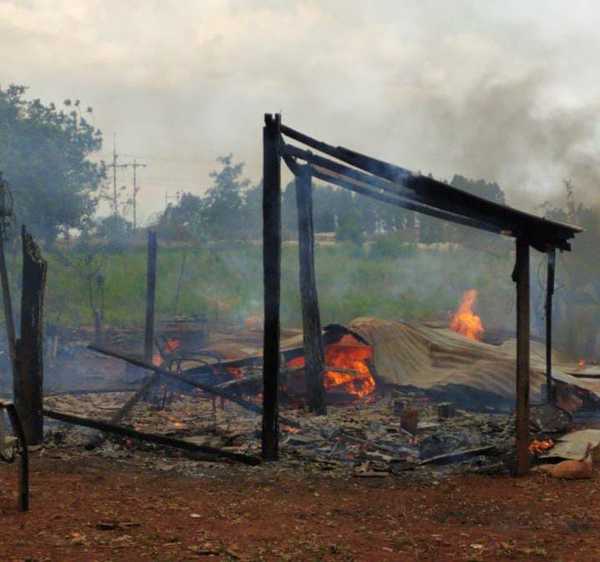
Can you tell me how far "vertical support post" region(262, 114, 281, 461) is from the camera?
10219mm

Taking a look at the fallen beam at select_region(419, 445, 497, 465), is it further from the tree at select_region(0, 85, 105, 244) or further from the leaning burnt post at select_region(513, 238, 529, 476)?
the tree at select_region(0, 85, 105, 244)

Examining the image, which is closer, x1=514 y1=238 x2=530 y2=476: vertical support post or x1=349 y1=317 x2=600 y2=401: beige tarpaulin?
x1=514 y1=238 x2=530 y2=476: vertical support post

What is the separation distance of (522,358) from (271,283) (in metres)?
3.60

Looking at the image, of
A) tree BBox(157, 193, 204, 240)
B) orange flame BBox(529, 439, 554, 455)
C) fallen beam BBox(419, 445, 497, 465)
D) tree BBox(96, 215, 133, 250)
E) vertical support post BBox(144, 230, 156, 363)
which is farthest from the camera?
tree BBox(157, 193, 204, 240)

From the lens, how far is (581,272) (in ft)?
125

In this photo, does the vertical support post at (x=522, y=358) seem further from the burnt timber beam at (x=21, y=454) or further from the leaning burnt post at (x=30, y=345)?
the leaning burnt post at (x=30, y=345)

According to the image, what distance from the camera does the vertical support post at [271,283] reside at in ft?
33.5

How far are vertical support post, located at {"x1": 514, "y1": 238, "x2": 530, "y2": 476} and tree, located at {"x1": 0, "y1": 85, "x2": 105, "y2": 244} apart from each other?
73.8 feet

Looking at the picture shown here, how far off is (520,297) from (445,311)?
970 inches

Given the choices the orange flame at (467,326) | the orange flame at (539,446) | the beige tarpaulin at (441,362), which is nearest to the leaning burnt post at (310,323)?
the beige tarpaulin at (441,362)

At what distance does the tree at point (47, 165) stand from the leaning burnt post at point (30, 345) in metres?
18.6

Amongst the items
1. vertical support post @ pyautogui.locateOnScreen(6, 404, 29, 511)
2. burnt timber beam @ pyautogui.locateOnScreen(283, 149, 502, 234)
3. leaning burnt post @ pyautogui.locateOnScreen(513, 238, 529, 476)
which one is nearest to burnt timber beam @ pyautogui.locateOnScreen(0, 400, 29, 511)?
vertical support post @ pyautogui.locateOnScreen(6, 404, 29, 511)

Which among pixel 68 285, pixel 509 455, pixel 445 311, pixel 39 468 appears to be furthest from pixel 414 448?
pixel 68 285

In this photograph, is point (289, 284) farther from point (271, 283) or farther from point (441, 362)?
point (271, 283)
